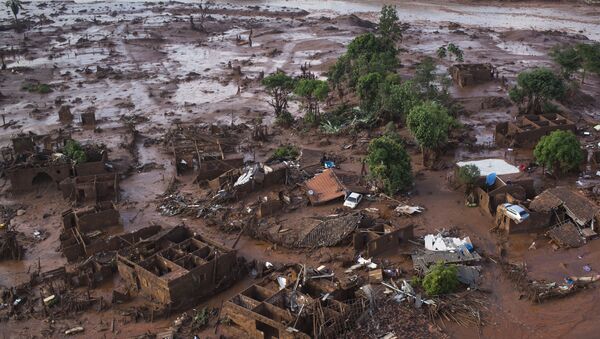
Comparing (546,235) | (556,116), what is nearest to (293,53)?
(556,116)

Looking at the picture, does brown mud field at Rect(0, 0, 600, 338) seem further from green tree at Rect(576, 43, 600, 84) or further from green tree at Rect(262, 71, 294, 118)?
green tree at Rect(576, 43, 600, 84)

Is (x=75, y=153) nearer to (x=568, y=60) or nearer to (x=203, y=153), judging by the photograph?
(x=203, y=153)

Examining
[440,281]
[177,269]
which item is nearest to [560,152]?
[440,281]

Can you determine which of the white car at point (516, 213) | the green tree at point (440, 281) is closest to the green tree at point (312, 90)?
the white car at point (516, 213)

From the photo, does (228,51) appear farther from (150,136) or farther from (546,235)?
(546,235)

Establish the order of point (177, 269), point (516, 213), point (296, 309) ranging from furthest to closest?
point (516, 213), point (177, 269), point (296, 309)

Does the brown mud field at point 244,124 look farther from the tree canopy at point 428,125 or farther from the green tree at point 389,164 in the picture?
the tree canopy at point 428,125
